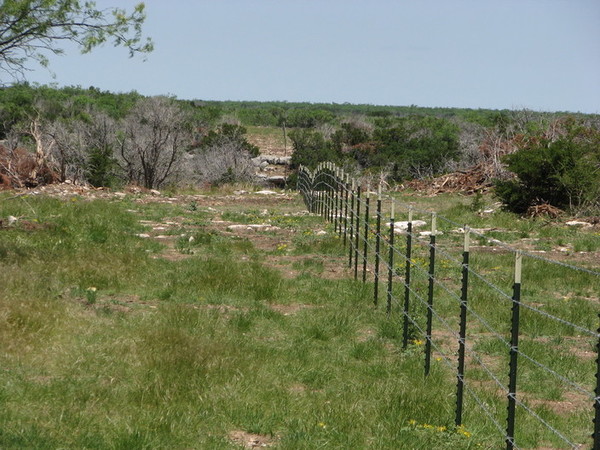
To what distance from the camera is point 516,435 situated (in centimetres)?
642

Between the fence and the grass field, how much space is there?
101 mm

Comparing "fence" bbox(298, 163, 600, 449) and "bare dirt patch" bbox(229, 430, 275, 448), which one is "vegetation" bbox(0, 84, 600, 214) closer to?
"fence" bbox(298, 163, 600, 449)

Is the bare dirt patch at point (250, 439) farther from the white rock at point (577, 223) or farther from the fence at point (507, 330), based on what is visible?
the white rock at point (577, 223)

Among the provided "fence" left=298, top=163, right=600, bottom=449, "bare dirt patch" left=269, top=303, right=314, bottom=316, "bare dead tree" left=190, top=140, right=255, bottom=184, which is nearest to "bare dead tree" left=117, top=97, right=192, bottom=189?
"bare dead tree" left=190, top=140, right=255, bottom=184

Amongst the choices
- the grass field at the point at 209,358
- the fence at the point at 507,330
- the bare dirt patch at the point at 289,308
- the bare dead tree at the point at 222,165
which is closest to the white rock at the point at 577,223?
the fence at the point at 507,330

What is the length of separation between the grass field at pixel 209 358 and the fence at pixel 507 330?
10cm

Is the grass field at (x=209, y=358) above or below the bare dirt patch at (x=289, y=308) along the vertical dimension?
above

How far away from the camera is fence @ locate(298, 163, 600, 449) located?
6.37m

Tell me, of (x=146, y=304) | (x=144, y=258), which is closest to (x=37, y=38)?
(x=144, y=258)

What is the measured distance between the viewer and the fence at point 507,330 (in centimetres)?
637

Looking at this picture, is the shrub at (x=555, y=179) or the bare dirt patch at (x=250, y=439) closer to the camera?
the bare dirt patch at (x=250, y=439)

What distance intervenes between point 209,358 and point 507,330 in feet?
13.2

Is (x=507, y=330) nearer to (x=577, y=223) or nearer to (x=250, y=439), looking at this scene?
(x=250, y=439)

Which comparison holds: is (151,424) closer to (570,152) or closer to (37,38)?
(37,38)
